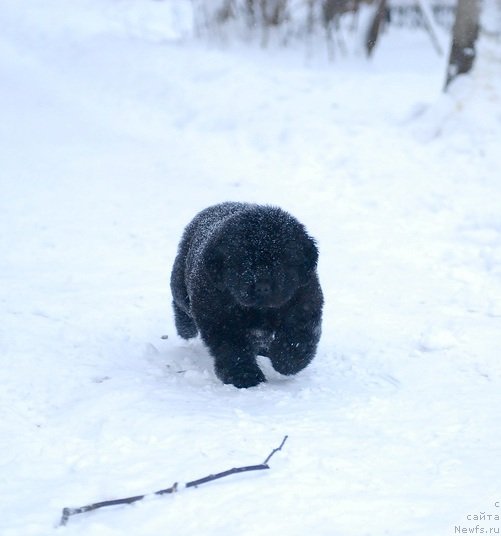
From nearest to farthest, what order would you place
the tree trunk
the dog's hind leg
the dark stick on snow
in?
the dark stick on snow < the dog's hind leg < the tree trunk

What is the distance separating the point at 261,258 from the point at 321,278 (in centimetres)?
275

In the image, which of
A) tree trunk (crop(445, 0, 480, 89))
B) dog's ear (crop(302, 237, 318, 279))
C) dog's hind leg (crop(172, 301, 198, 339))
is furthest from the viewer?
tree trunk (crop(445, 0, 480, 89))

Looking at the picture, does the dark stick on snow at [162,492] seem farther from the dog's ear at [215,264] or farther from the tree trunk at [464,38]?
the tree trunk at [464,38]

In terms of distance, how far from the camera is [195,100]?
1263 cm

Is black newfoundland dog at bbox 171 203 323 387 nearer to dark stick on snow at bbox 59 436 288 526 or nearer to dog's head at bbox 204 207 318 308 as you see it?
dog's head at bbox 204 207 318 308

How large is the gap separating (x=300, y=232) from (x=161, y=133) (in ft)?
26.7

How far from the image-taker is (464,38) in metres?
10.3

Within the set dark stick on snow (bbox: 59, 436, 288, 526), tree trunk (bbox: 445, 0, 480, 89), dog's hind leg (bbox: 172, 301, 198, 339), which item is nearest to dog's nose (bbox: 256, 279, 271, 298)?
dark stick on snow (bbox: 59, 436, 288, 526)

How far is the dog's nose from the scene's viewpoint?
423 cm

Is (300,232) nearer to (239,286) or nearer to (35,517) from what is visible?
(239,286)

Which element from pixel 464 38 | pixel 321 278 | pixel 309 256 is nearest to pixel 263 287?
pixel 309 256

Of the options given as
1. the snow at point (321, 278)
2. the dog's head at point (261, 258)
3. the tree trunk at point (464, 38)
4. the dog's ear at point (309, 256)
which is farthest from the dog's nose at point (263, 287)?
the tree trunk at point (464, 38)

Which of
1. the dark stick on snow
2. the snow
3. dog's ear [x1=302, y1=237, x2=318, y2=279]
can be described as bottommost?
the snow

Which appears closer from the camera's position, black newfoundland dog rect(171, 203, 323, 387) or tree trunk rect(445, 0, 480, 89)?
black newfoundland dog rect(171, 203, 323, 387)
